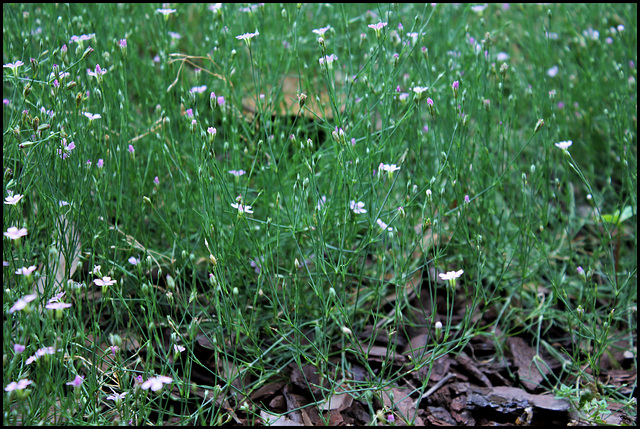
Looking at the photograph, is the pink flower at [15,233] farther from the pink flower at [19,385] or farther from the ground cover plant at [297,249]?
the pink flower at [19,385]

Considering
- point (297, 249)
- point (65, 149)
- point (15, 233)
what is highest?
point (65, 149)

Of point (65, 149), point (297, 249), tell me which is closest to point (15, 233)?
point (65, 149)

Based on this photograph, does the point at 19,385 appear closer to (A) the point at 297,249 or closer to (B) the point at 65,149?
(B) the point at 65,149

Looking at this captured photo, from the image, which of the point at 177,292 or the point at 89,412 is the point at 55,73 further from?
the point at 89,412

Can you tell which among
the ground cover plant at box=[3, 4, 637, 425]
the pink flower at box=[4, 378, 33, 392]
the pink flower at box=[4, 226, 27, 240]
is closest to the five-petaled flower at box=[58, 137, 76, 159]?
the ground cover plant at box=[3, 4, 637, 425]

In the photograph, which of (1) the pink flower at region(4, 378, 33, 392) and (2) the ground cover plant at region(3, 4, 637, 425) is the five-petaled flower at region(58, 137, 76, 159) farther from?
(1) the pink flower at region(4, 378, 33, 392)

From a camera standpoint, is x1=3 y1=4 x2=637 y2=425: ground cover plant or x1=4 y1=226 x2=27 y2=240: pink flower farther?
x1=3 y1=4 x2=637 y2=425: ground cover plant

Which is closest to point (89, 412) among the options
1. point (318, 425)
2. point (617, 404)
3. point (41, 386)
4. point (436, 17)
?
point (41, 386)

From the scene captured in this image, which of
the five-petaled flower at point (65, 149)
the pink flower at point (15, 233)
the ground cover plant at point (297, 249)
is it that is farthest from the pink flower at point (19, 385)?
the five-petaled flower at point (65, 149)
